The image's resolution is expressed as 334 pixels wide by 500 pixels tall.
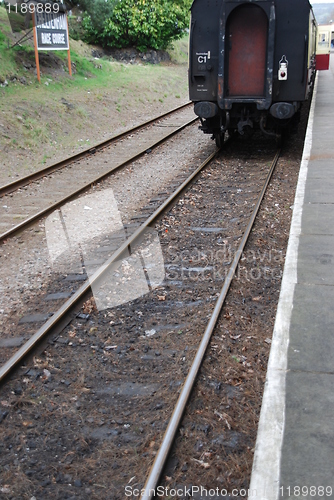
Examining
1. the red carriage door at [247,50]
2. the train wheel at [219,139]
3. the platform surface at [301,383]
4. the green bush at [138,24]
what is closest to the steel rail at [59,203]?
the train wheel at [219,139]

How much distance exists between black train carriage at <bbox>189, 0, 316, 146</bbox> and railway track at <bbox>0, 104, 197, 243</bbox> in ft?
8.29

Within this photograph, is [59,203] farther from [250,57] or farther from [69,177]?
[250,57]

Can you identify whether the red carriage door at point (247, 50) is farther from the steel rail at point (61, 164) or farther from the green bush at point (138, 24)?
the green bush at point (138, 24)

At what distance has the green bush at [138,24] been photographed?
26.3m

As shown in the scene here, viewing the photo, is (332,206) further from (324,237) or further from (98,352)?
(98,352)

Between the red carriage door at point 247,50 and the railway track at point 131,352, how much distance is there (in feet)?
16.8

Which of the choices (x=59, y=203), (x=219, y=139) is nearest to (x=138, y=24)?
(x=219, y=139)

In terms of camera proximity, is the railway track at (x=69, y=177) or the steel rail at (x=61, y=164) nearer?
the railway track at (x=69, y=177)

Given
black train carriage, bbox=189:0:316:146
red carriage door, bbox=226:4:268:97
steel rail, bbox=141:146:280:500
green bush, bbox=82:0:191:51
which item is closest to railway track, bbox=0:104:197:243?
black train carriage, bbox=189:0:316:146

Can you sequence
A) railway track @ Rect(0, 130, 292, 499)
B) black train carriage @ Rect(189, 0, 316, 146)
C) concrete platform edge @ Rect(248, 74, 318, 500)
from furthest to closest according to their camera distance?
black train carriage @ Rect(189, 0, 316, 146) < railway track @ Rect(0, 130, 292, 499) < concrete platform edge @ Rect(248, 74, 318, 500)

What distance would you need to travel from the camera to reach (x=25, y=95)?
16297 mm

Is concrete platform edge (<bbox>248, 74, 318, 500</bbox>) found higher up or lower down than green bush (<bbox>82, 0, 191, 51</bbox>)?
lower down

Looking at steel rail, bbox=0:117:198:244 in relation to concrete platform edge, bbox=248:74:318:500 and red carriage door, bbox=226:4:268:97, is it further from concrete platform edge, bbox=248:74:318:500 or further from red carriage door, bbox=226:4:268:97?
concrete platform edge, bbox=248:74:318:500

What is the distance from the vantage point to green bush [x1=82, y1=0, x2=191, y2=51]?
26.3m
